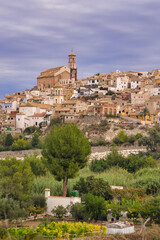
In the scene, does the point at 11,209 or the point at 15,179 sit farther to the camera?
the point at 15,179

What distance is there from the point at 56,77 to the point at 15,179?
6310cm

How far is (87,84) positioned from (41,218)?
191ft

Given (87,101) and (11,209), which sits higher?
(87,101)

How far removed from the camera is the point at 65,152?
82.7 ft

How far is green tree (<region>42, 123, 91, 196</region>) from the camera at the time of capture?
24.7 m

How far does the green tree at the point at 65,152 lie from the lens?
81.1ft

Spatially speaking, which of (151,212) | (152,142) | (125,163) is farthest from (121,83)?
(151,212)

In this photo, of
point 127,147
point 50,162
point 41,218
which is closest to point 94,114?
point 127,147

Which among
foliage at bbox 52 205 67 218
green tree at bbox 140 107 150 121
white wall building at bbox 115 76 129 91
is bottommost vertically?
foliage at bbox 52 205 67 218

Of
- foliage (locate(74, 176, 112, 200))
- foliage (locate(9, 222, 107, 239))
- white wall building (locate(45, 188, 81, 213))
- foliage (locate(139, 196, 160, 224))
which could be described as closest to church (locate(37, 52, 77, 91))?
foliage (locate(74, 176, 112, 200))

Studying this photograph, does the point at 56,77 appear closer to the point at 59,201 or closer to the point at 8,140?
the point at 8,140

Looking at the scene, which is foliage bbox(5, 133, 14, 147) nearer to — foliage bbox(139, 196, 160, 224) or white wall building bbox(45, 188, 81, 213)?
white wall building bbox(45, 188, 81, 213)

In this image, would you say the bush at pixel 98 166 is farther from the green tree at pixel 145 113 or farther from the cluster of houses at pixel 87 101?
the green tree at pixel 145 113

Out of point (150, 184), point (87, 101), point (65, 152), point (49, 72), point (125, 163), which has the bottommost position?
point (150, 184)
